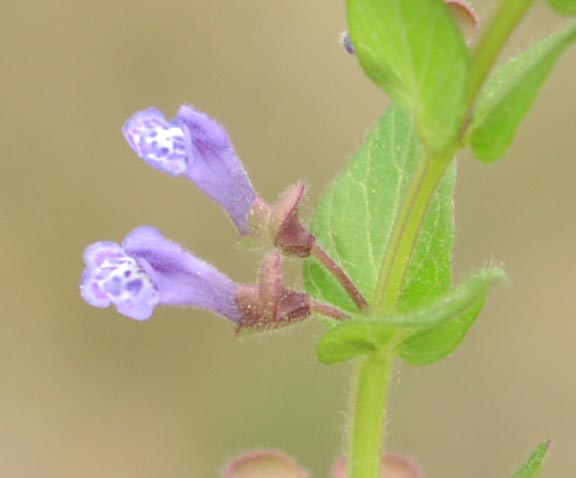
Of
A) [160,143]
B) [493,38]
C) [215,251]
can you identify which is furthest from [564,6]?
[215,251]

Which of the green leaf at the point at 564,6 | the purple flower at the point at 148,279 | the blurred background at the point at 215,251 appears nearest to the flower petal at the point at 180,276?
the purple flower at the point at 148,279

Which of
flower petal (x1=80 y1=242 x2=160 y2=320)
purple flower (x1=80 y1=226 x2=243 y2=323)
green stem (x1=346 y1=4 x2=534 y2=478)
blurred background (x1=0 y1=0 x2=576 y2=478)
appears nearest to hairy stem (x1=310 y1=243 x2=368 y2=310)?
green stem (x1=346 y1=4 x2=534 y2=478)

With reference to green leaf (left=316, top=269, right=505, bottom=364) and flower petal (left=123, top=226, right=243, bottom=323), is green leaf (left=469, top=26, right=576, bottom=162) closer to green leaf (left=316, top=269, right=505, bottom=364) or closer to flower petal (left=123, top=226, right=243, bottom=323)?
green leaf (left=316, top=269, right=505, bottom=364)

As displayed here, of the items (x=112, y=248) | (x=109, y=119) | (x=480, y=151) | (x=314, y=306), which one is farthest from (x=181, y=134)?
(x=109, y=119)

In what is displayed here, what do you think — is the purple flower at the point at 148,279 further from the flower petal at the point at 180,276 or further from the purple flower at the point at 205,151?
the purple flower at the point at 205,151

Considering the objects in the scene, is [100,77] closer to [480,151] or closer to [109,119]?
[109,119]

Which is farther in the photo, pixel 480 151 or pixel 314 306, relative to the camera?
pixel 314 306

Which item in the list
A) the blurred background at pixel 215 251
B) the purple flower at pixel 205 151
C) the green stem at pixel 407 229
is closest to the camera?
the green stem at pixel 407 229
